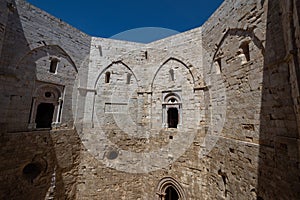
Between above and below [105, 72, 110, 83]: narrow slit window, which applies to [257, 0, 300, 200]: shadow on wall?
below

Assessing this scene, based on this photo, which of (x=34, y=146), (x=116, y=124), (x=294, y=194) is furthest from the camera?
(x=116, y=124)

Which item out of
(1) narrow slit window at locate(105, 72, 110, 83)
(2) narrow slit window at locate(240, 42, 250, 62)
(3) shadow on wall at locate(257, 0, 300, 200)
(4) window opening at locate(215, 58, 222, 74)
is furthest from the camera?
(1) narrow slit window at locate(105, 72, 110, 83)

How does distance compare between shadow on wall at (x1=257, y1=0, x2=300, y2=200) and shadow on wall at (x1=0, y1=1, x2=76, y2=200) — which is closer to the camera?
shadow on wall at (x1=257, y1=0, x2=300, y2=200)

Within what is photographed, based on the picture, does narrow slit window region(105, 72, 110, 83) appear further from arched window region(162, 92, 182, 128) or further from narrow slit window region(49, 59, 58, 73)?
arched window region(162, 92, 182, 128)

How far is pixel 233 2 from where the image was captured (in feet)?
15.0

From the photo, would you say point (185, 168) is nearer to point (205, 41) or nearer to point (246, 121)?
point (246, 121)

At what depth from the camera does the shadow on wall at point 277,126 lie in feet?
9.12

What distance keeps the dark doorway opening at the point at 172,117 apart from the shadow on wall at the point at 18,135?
17.2 feet

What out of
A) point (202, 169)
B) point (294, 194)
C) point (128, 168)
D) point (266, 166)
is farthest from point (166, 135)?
point (294, 194)

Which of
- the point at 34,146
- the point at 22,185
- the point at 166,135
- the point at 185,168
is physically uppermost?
the point at 166,135

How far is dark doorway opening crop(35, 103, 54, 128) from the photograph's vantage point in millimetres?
6109

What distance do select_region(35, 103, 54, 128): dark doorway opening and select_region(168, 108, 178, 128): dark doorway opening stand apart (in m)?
5.35

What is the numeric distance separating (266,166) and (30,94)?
25.0ft

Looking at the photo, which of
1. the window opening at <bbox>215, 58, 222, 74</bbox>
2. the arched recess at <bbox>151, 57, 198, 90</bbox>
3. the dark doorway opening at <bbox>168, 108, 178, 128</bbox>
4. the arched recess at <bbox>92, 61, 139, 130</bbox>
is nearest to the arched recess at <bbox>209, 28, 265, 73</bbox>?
the window opening at <bbox>215, 58, 222, 74</bbox>
